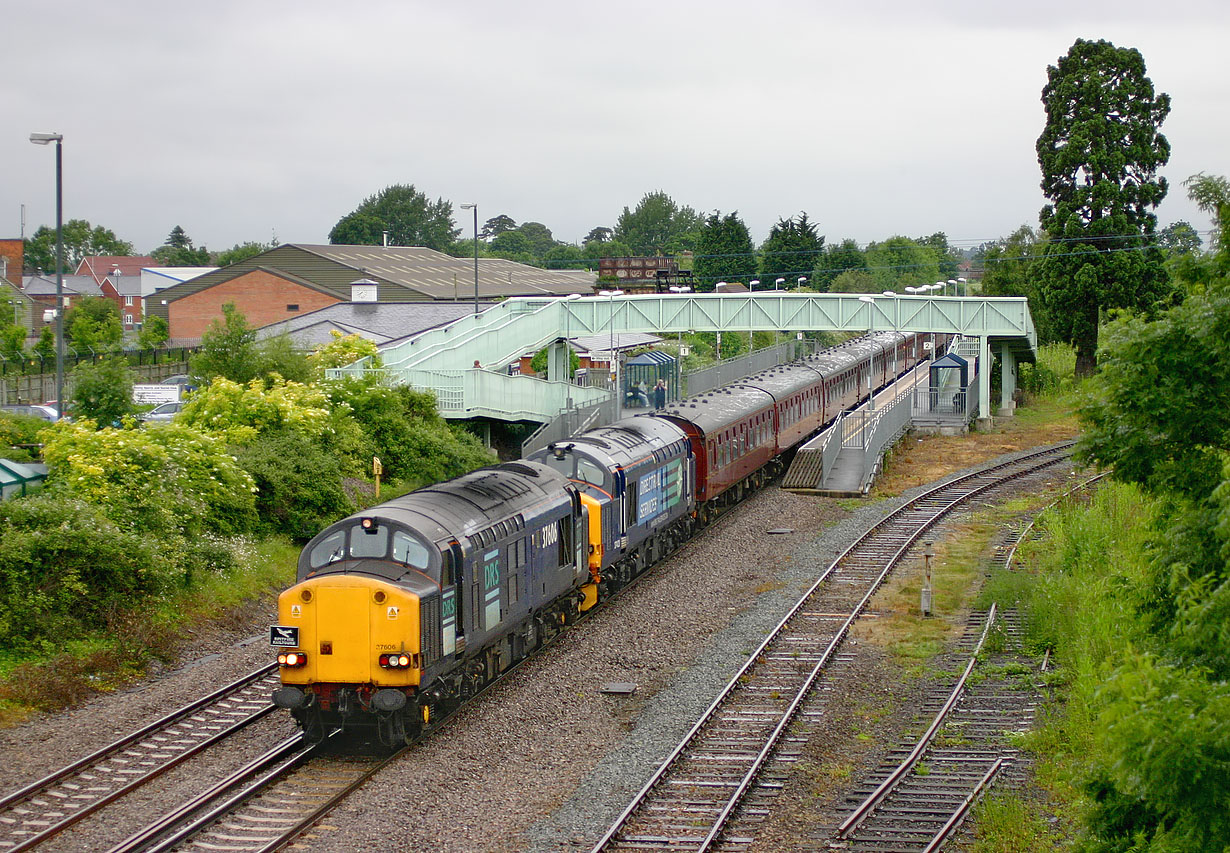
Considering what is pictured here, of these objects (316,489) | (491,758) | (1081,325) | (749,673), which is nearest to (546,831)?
(491,758)

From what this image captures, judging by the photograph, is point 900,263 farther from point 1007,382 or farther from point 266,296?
point 266,296

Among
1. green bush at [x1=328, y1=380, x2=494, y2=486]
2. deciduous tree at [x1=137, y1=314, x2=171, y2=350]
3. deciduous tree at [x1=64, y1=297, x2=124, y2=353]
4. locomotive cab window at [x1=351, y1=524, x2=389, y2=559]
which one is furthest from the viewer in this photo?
deciduous tree at [x1=137, y1=314, x2=171, y2=350]

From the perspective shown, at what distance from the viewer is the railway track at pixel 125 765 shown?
1359 cm

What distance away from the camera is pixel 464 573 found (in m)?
16.5

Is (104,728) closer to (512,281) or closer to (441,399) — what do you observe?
(441,399)

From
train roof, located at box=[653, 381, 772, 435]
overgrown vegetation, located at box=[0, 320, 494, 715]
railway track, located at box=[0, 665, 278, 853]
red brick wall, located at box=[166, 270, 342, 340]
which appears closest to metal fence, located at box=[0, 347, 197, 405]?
red brick wall, located at box=[166, 270, 342, 340]

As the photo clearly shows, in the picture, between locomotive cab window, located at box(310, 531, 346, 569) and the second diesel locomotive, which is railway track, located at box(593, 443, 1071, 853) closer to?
the second diesel locomotive

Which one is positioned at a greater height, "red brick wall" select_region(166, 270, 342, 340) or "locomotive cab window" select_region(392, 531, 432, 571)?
"red brick wall" select_region(166, 270, 342, 340)

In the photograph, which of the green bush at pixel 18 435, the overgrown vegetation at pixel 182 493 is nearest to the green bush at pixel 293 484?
the overgrown vegetation at pixel 182 493

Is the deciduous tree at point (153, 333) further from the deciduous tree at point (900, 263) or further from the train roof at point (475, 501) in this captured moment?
the deciduous tree at point (900, 263)

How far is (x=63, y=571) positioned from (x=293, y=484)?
8.52 m

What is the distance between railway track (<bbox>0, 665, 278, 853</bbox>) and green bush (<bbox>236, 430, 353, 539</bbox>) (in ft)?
28.8

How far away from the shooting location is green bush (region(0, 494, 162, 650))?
18891 mm

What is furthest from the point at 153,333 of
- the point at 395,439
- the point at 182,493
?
the point at 182,493
